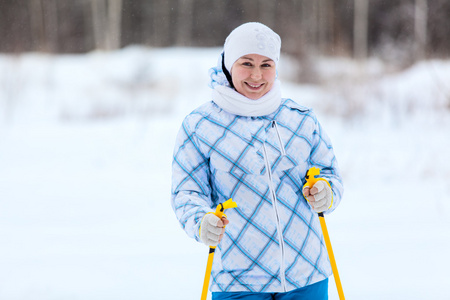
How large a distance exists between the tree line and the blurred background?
0.05m

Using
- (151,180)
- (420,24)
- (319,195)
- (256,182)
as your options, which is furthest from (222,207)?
(420,24)

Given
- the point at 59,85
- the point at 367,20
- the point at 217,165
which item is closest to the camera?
the point at 217,165

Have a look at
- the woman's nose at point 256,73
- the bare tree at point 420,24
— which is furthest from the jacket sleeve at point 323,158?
the bare tree at point 420,24

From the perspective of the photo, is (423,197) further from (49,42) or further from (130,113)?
(49,42)

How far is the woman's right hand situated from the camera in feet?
4.63

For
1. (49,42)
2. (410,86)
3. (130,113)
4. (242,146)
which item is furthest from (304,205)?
(49,42)

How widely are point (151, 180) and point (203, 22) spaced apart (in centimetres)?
1033

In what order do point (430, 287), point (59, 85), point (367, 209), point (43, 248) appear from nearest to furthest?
point (430, 287), point (43, 248), point (367, 209), point (59, 85)

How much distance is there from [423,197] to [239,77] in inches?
136

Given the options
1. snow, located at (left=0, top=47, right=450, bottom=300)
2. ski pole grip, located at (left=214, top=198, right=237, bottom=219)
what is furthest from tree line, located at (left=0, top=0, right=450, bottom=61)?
ski pole grip, located at (left=214, top=198, right=237, bottom=219)

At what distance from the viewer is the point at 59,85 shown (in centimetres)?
1010

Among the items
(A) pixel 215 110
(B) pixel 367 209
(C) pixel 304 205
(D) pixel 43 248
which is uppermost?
(B) pixel 367 209

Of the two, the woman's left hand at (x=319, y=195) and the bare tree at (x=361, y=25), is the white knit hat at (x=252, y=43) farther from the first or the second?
the bare tree at (x=361, y=25)

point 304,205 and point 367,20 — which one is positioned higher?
point 367,20
